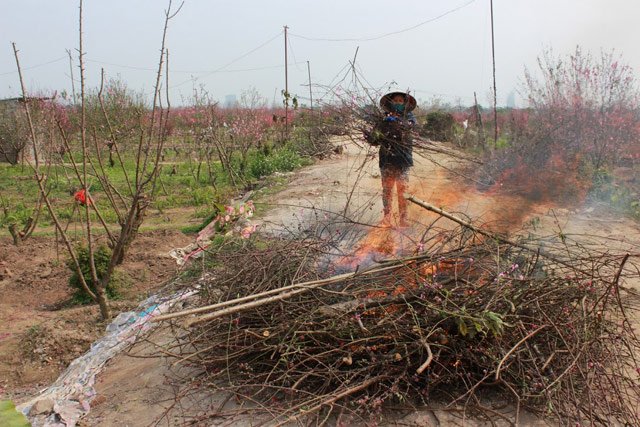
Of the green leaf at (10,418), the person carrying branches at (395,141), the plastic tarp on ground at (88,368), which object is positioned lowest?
the plastic tarp on ground at (88,368)

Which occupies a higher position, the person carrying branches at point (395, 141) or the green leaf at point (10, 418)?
the person carrying branches at point (395, 141)

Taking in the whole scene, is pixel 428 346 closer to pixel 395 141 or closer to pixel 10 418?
pixel 10 418

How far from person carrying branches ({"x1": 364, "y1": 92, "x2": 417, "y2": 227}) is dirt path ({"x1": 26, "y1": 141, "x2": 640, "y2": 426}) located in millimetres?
276

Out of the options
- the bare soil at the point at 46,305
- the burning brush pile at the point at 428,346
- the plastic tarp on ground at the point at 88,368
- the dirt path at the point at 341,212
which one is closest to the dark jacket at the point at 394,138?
the dirt path at the point at 341,212

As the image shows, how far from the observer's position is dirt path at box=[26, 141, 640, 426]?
3.71m

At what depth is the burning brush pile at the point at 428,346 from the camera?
317 centimetres

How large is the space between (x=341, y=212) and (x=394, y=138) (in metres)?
1.02

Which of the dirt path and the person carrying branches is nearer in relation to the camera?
the dirt path

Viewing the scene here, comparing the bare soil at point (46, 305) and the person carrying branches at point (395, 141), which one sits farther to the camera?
the person carrying branches at point (395, 141)

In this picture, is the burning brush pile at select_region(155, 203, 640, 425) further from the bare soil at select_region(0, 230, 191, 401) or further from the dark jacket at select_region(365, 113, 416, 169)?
the dark jacket at select_region(365, 113, 416, 169)

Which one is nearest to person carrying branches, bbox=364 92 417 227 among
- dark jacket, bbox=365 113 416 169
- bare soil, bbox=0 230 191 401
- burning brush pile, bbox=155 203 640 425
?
dark jacket, bbox=365 113 416 169

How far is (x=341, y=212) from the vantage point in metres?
6.23

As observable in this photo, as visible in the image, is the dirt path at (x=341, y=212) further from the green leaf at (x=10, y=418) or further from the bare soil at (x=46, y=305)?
the green leaf at (x=10, y=418)

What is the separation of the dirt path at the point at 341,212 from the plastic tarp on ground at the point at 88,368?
10 cm
